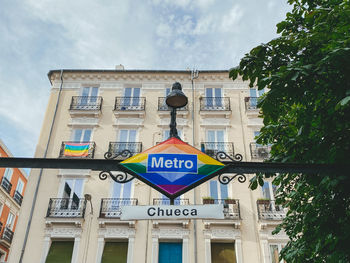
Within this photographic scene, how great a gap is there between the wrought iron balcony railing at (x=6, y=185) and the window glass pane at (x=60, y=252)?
13093mm

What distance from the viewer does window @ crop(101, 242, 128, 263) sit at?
1594 centimetres

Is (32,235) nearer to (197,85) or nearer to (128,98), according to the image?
(128,98)

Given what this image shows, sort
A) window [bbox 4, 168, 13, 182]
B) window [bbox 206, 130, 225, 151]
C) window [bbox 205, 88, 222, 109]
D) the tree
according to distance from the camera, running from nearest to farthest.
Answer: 1. the tree
2. window [bbox 206, 130, 225, 151]
3. window [bbox 205, 88, 222, 109]
4. window [bbox 4, 168, 13, 182]

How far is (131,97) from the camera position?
21359 millimetres

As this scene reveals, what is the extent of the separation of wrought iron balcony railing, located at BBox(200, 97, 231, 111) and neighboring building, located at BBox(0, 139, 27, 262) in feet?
59.1

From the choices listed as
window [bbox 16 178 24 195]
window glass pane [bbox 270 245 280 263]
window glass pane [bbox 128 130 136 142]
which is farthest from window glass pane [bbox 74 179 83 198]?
window [bbox 16 178 24 195]

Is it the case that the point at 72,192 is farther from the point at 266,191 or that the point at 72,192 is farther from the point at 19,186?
the point at 19,186

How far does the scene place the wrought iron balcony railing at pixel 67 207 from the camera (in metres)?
16.7

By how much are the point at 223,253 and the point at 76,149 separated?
10437 mm

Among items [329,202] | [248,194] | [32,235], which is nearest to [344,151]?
[329,202]

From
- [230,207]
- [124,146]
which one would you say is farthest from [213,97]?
[230,207]

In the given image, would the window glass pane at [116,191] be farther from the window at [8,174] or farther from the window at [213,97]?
the window at [8,174]

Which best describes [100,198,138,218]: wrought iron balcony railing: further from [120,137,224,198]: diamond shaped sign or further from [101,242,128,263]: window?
[120,137,224,198]: diamond shaped sign

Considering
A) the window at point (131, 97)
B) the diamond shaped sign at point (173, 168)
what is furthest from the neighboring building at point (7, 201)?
the diamond shaped sign at point (173, 168)
